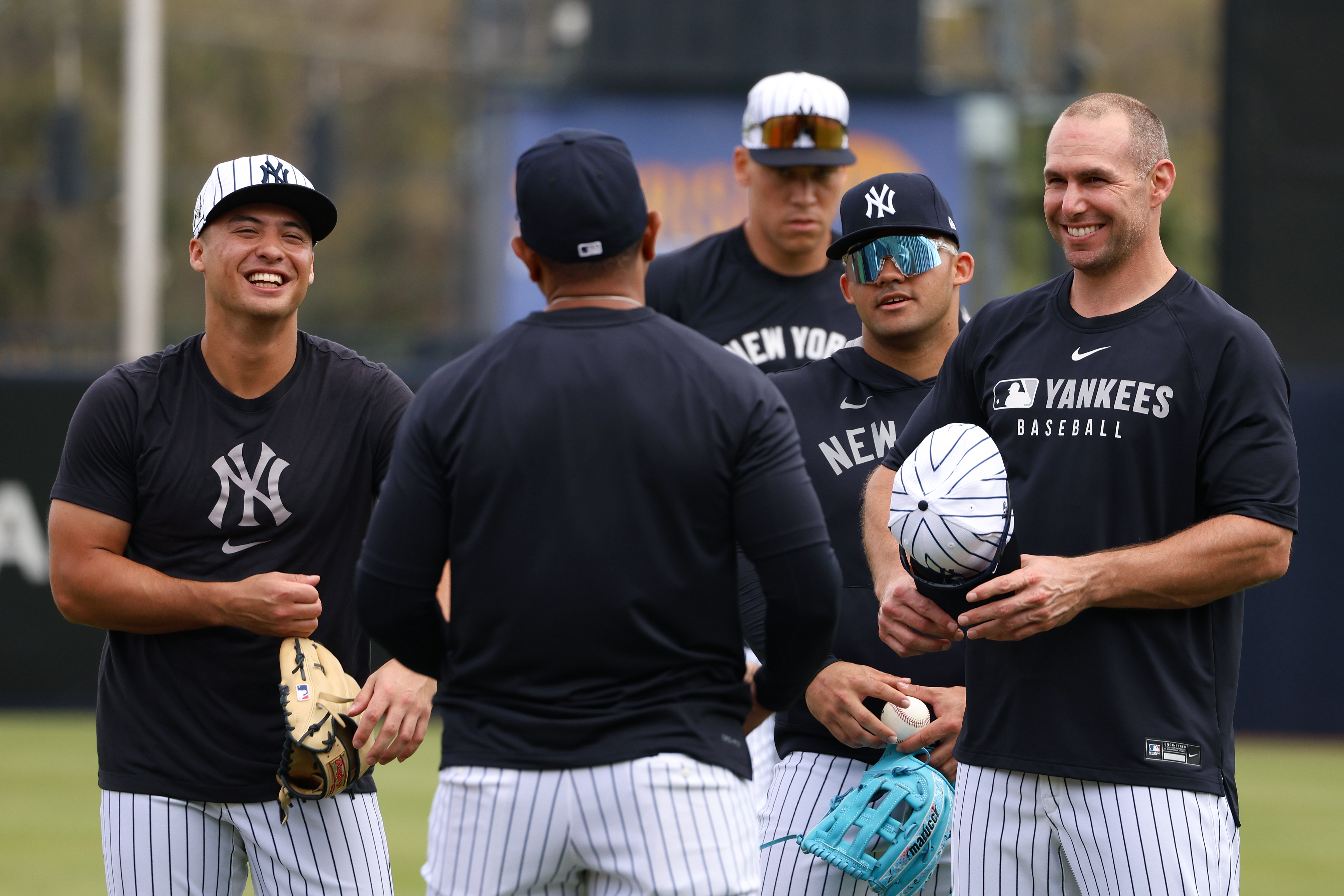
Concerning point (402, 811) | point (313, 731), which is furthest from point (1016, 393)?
point (402, 811)

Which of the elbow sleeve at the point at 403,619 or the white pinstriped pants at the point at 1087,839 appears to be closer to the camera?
the elbow sleeve at the point at 403,619

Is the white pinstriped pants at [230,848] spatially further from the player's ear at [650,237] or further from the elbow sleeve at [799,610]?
the player's ear at [650,237]

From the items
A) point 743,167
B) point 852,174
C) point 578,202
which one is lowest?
point 578,202

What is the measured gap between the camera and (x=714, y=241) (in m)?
5.60

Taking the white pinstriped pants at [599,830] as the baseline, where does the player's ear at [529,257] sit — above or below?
above

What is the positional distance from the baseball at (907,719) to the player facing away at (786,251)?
1389 millimetres

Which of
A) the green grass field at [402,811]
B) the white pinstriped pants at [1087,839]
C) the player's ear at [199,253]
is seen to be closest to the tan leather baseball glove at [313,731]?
the player's ear at [199,253]

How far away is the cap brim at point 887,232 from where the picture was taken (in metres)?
4.20

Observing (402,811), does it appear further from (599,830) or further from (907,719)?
(599,830)

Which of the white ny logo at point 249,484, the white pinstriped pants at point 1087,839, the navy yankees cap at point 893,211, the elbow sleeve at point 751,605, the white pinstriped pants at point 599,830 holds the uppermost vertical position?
the navy yankees cap at point 893,211

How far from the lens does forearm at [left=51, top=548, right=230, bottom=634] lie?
3715 mm

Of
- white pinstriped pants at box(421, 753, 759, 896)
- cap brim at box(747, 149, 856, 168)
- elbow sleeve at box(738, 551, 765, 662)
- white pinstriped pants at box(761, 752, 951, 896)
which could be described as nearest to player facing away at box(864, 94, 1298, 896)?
elbow sleeve at box(738, 551, 765, 662)

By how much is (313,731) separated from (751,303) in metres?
2.28

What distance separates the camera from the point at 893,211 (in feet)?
13.8
